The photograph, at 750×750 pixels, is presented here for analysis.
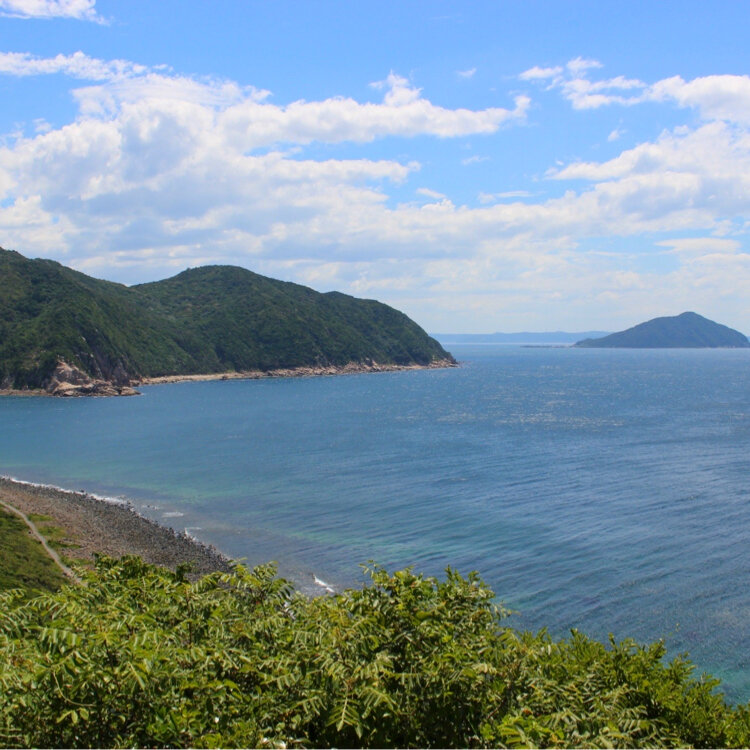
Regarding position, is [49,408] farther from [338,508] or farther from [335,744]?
[335,744]

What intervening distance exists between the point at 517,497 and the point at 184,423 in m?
69.7

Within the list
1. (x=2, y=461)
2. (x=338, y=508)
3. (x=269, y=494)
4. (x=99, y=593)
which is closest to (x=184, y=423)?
(x=2, y=461)

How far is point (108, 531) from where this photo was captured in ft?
158

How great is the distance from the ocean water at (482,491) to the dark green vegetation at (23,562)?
10.7 m

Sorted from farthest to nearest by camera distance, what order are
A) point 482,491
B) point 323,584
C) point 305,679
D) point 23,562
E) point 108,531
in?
point 482,491
point 108,531
point 23,562
point 323,584
point 305,679

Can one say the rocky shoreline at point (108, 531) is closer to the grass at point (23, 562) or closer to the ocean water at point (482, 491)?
the grass at point (23, 562)

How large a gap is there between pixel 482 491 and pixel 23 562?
36306mm

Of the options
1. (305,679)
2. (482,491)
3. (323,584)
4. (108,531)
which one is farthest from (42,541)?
(305,679)

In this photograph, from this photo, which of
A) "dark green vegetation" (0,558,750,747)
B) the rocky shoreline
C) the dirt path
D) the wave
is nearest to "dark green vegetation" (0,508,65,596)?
the dirt path

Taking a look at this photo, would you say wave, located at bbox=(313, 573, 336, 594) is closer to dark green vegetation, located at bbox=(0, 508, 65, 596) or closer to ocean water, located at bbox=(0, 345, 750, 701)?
ocean water, located at bbox=(0, 345, 750, 701)

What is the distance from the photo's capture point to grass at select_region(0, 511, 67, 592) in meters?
33.2

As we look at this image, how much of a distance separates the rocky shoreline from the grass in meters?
2.16

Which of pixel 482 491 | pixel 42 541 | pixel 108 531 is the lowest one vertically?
pixel 108 531

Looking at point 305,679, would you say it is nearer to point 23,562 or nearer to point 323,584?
point 323,584
